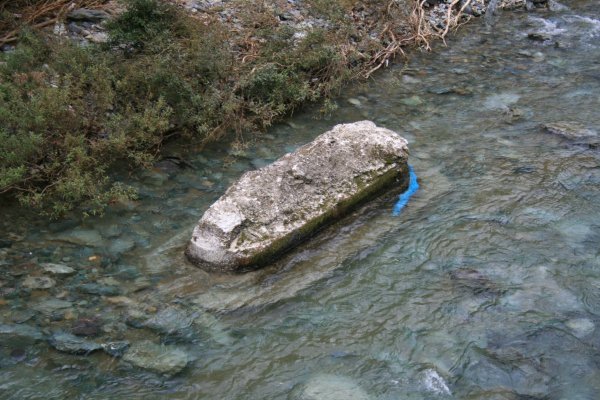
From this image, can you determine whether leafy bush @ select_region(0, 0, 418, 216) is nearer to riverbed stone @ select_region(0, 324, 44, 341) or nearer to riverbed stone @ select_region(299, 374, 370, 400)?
riverbed stone @ select_region(0, 324, 44, 341)

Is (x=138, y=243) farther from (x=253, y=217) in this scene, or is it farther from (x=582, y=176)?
(x=582, y=176)

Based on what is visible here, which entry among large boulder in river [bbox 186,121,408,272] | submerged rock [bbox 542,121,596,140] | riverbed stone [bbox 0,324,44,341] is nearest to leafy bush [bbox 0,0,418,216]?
large boulder in river [bbox 186,121,408,272]

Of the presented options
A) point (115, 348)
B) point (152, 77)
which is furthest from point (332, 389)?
point (152, 77)

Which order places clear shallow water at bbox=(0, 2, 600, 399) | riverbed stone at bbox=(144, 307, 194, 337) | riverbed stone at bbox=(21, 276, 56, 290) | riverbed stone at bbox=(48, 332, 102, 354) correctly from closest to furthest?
clear shallow water at bbox=(0, 2, 600, 399) < riverbed stone at bbox=(48, 332, 102, 354) < riverbed stone at bbox=(144, 307, 194, 337) < riverbed stone at bbox=(21, 276, 56, 290)

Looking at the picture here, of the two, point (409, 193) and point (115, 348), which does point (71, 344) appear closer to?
point (115, 348)

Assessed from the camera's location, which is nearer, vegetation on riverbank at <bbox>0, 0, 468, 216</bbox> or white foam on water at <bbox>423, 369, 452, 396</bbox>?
white foam on water at <bbox>423, 369, 452, 396</bbox>

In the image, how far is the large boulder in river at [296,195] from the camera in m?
4.16

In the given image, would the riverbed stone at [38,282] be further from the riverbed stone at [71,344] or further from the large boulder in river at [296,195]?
the large boulder in river at [296,195]

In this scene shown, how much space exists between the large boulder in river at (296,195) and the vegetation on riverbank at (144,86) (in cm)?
104

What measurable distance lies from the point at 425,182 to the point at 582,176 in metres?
1.27

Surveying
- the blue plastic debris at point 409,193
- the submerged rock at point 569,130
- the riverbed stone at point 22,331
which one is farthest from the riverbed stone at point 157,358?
the submerged rock at point 569,130

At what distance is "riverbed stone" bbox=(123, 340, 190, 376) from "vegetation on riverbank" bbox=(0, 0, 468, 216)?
1585mm

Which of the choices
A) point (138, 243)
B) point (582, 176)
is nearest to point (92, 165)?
point (138, 243)

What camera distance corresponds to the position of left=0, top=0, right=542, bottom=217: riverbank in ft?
16.1
